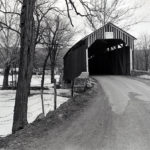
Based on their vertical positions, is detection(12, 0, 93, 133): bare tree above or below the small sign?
below

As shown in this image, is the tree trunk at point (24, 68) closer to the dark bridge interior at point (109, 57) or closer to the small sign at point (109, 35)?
the small sign at point (109, 35)

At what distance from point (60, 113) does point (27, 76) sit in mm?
1554

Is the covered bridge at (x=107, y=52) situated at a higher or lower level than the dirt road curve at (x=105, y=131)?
higher

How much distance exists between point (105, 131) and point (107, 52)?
2386 cm

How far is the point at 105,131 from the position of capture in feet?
21.1

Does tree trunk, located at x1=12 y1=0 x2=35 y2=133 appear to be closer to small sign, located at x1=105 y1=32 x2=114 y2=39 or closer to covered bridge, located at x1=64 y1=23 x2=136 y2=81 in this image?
covered bridge, located at x1=64 y1=23 x2=136 y2=81

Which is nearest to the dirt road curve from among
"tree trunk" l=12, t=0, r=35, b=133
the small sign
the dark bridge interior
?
"tree trunk" l=12, t=0, r=35, b=133

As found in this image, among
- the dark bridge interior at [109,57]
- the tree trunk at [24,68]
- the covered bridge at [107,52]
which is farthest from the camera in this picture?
the dark bridge interior at [109,57]

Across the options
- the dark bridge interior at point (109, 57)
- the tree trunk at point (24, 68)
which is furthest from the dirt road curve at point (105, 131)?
the dark bridge interior at point (109, 57)

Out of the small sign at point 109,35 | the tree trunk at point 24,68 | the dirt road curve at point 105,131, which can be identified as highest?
the small sign at point 109,35

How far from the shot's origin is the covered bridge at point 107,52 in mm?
20859

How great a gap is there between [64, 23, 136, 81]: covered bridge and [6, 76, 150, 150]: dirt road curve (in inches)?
409

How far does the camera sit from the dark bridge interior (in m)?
23.7

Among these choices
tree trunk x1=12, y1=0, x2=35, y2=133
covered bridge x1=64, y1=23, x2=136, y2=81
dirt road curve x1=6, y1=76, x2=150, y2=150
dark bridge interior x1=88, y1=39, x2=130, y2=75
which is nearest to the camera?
dirt road curve x1=6, y1=76, x2=150, y2=150
